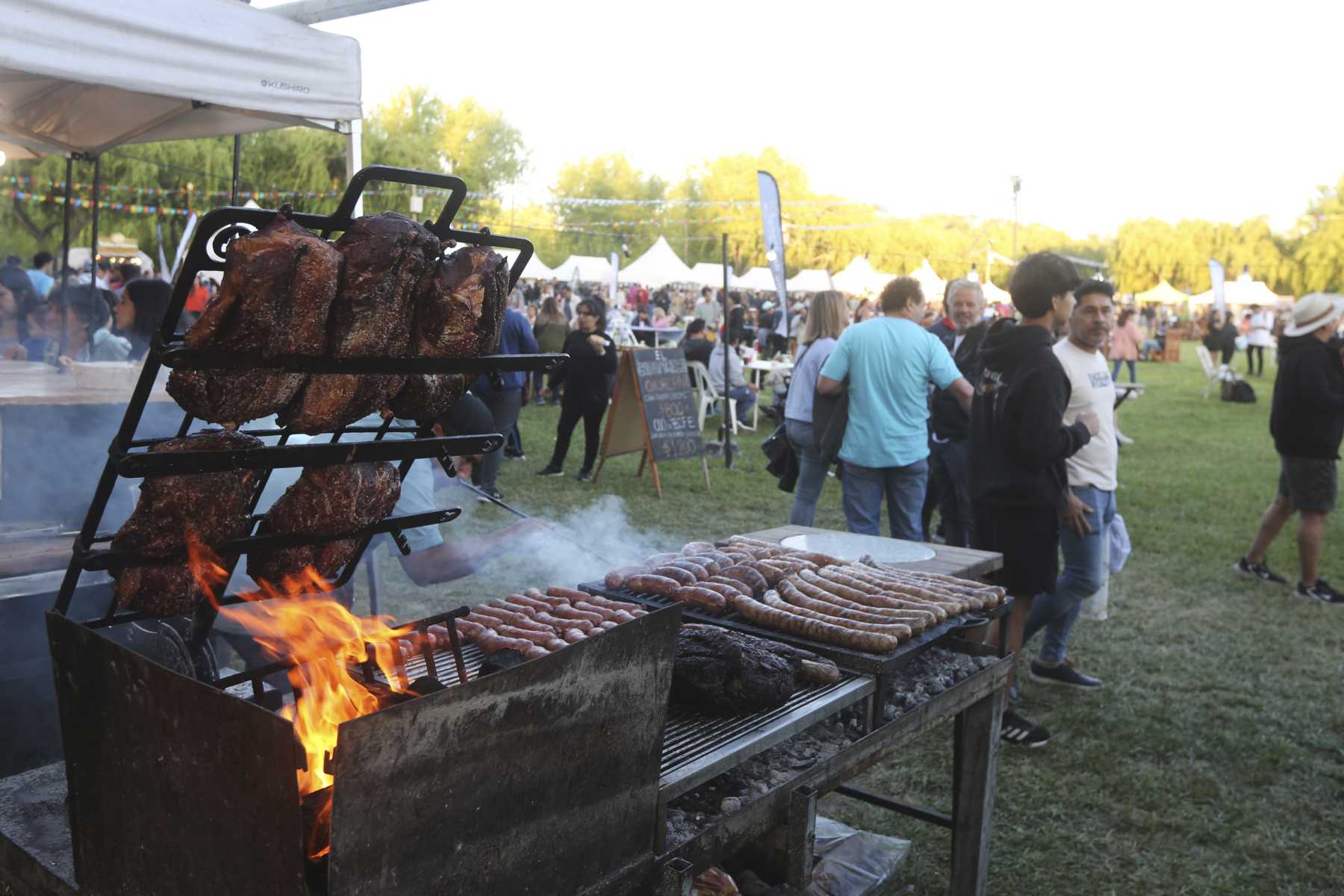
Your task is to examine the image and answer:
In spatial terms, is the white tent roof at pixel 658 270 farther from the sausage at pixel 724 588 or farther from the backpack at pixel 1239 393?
the sausage at pixel 724 588

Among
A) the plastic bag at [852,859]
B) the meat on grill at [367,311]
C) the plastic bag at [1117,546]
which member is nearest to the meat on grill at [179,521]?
the meat on grill at [367,311]

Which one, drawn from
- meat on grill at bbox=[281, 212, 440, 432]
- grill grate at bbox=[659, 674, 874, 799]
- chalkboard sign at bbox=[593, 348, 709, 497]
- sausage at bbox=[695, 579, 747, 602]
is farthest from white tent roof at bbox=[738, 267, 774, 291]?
meat on grill at bbox=[281, 212, 440, 432]

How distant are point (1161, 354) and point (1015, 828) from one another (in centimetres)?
3640

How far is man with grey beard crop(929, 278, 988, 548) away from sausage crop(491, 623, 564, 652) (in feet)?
16.9

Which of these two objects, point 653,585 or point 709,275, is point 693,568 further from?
point 709,275

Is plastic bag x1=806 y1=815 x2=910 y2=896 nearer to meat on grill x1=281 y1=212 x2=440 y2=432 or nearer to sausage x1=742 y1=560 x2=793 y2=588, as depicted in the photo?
sausage x1=742 y1=560 x2=793 y2=588

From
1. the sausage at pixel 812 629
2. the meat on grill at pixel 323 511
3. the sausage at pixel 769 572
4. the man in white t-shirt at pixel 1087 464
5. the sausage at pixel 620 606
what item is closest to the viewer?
the meat on grill at pixel 323 511

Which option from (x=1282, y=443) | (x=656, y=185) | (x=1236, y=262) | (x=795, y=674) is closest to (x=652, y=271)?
(x=1282, y=443)

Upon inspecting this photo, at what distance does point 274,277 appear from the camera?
5.72ft

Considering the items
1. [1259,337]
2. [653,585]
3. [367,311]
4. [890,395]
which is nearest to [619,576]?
[653,585]

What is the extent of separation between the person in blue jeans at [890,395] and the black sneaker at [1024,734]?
1721 millimetres

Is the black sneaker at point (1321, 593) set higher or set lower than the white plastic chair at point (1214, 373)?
lower

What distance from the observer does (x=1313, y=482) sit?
292 inches

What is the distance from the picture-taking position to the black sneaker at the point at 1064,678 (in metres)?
6.00
